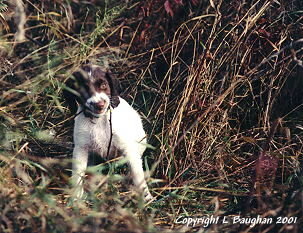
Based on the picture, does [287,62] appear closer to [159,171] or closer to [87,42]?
[159,171]

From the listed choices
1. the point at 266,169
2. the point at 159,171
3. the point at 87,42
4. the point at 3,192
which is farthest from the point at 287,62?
the point at 3,192

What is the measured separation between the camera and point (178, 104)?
13.0 feet

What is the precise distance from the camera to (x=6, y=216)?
2762mm

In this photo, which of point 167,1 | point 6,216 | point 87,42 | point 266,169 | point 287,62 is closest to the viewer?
point 6,216

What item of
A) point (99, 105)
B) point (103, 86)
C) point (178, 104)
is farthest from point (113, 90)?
point (178, 104)

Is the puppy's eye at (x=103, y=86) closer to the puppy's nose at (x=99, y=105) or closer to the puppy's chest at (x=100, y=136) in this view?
the puppy's nose at (x=99, y=105)

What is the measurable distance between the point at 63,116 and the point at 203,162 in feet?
4.47

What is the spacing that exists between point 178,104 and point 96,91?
783 mm

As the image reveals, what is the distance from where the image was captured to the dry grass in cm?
313

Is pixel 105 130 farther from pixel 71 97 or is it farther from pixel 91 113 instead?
pixel 71 97

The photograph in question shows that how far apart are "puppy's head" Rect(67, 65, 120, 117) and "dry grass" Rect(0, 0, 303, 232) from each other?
0.18m

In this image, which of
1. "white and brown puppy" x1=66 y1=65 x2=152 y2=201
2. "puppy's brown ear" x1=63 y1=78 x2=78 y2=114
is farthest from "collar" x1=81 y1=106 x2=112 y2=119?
"puppy's brown ear" x1=63 y1=78 x2=78 y2=114

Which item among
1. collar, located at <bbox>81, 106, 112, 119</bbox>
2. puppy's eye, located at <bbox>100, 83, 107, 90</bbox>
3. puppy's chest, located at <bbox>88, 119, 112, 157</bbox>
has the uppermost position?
puppy's eye, located at <bbox>100, 83, 107, 90</bbox>

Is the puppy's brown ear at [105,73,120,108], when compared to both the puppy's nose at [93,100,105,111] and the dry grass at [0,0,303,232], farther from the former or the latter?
the dry grass at [0,0,303,232]
